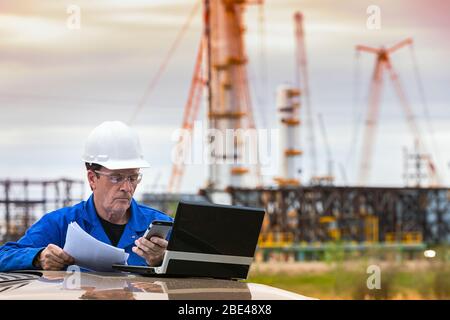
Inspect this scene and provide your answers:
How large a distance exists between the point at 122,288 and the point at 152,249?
106cm

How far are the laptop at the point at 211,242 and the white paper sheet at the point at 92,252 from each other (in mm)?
180

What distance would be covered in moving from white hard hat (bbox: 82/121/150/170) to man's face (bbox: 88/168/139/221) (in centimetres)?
5

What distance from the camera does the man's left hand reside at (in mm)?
5555

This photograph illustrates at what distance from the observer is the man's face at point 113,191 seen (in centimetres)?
604

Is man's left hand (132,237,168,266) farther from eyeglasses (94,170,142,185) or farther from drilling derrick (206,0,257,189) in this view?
drilling derrick (206,0,257,189)

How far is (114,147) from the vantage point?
6137 millimetres

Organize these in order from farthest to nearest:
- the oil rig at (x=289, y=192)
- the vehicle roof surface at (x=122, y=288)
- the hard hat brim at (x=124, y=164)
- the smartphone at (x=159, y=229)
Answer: the oil rig at (x=289, y=192), the hard hat brim at (x=124, y=164), the smartphone at (x=159, y=229), the vehicle roof surface at (x=122, y=288)

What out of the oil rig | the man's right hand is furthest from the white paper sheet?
the oil rig

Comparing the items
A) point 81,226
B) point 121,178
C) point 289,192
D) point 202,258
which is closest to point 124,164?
point 121,178

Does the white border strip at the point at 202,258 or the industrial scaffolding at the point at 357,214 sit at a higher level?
the white border strip at the point at 202,258

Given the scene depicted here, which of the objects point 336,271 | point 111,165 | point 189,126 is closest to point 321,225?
point 189,126

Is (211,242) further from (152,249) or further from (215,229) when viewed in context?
(152,249)

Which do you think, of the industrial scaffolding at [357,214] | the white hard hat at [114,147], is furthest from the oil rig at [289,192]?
the white hard hat at [114,147]

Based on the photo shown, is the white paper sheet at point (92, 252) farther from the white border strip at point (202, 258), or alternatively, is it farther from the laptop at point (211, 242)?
the white border strip at point (202, 258)
